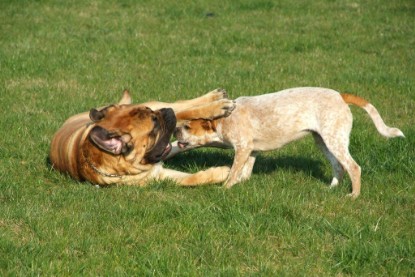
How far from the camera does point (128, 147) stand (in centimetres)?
709

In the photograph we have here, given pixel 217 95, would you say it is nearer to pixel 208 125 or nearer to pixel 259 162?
pixel 208 125

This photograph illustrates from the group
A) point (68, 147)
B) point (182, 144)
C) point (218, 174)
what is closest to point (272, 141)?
point (218, 174)

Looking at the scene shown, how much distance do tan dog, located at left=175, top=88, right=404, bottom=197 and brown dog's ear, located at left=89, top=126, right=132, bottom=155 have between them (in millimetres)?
701

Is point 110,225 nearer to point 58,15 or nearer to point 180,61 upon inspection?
point 180,61

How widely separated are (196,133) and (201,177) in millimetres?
485

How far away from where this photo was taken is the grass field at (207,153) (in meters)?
5.48

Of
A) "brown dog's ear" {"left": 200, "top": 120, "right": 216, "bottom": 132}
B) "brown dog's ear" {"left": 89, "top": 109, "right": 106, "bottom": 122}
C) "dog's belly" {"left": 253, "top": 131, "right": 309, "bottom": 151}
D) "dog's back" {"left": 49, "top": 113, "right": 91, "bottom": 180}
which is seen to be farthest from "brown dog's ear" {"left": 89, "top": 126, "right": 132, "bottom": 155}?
"dog's belly" {"left": 253, "top": 131, "right": 309, "bottom": 151}

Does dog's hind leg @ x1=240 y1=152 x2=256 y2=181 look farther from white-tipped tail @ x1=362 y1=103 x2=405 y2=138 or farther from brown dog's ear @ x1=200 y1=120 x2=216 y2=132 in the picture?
white-tipped tail @ x1=362 y1=103 x2=405 y2=138

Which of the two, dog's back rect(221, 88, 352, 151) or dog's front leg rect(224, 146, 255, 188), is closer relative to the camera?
dog's back rect(221, 88, 352, 151)

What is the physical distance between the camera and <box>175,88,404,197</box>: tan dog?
700cm

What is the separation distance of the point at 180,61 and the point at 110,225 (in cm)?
748

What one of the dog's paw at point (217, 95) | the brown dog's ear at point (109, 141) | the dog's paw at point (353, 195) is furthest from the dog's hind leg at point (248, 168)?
the brown dog's ear at point (109, 141)

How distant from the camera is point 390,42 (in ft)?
47.6

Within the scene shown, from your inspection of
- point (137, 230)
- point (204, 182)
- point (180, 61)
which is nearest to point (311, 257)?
point (137, 230)
